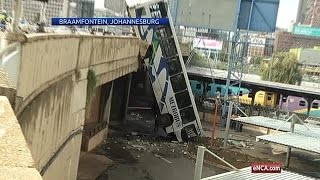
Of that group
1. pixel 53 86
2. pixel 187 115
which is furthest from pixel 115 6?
pixel 53 86

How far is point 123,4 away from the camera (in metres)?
21.9

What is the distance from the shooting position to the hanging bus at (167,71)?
22422 millimetres

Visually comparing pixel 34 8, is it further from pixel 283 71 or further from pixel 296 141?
pixel 283 71

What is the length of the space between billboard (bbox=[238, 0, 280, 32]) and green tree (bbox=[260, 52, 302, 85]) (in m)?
19.0

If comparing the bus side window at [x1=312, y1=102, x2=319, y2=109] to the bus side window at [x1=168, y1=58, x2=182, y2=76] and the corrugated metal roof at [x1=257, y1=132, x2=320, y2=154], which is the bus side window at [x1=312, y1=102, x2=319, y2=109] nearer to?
the bus side window at [x1=168, y1=58, x2=182, y2=76]

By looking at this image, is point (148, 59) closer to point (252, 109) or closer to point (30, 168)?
point (252, 109)

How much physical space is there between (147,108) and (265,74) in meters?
20.0

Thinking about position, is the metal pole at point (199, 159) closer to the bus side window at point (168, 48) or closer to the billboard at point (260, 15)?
the bus side window at point (168, 48)

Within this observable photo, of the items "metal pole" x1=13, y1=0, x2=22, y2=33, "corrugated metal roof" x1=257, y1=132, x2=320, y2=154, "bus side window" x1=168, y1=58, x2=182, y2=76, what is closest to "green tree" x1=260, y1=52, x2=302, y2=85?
"bus side window" x1=168, y1=58, x2=182, y2=76

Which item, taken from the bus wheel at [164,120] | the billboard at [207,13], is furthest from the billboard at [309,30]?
the bus wheel at [164,120]

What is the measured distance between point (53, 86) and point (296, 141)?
11.8m

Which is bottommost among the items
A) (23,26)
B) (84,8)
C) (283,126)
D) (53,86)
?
(283,126)

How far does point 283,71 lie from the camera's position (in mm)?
47656

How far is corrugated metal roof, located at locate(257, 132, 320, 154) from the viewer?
16.4 m
